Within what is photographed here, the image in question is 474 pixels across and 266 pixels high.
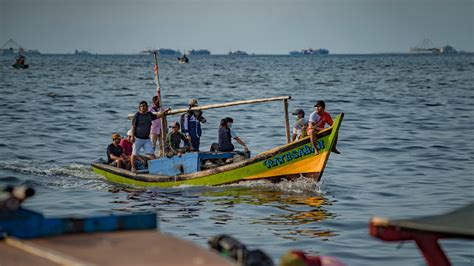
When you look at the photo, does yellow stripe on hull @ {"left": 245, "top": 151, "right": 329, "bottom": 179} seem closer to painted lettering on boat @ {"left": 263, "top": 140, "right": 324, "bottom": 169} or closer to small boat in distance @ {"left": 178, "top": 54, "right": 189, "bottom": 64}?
painted lettering on boat @ {"left": 263, "top": 140, "right": 324, "bottom": 169}

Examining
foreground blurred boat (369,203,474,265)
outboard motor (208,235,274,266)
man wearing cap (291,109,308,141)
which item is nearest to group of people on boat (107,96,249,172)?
man wearing cap (291,109,308,141)

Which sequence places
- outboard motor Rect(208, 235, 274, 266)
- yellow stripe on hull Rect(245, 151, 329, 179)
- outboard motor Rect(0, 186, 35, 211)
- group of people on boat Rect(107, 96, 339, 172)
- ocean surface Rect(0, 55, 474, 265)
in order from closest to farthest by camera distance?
outboard motor Rect(0, 186, 35, 211) < outboard motor Rect(208, 235, 274, 266) < ocean surface Rect(0, 55, 474, 265) < yellow stripe on hull Rect(245, 151, 329, 179) < group of people on boat Rect(107, 96, 339, 172)

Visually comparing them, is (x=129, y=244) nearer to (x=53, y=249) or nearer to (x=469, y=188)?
(x=53, y=249)

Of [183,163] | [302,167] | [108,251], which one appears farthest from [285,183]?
[108,251]

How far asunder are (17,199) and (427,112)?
150 ft

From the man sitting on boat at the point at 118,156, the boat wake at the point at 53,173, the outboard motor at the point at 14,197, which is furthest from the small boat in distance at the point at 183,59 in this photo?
the outboard motor at the point at 14,197

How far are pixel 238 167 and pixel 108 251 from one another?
1365 centimetres

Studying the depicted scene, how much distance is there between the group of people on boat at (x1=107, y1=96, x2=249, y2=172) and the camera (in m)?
20.3

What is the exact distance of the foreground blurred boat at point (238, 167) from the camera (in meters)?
19.1

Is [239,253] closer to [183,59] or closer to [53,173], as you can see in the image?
[53,173]

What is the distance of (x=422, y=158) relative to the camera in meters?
28.6

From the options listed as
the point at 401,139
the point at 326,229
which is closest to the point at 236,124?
the point at 401,139

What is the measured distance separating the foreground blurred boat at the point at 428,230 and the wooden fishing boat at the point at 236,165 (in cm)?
1094

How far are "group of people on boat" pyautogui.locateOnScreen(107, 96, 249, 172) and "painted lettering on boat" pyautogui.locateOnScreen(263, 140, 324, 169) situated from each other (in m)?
1.28
